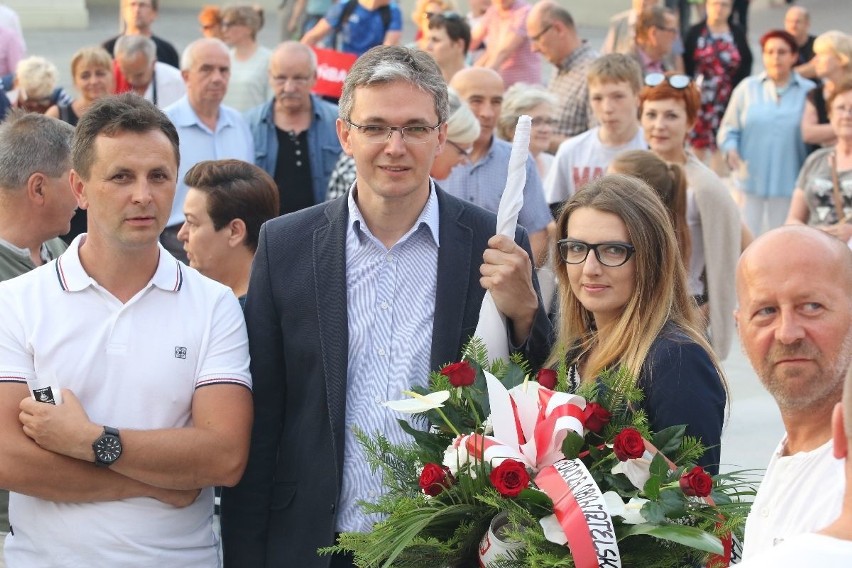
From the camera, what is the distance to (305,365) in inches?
152

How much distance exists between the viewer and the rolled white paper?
370 cm

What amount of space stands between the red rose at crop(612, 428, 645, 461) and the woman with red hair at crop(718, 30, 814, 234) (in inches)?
315

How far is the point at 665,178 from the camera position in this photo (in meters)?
6.23

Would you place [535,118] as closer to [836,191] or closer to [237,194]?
[836,191]

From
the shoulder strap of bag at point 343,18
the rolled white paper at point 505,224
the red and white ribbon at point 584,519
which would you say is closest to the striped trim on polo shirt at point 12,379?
the rolled white paper at point 505,224

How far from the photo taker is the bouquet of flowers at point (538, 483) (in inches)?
122

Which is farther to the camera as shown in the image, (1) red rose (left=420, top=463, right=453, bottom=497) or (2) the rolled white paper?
(2) the rolled white paper

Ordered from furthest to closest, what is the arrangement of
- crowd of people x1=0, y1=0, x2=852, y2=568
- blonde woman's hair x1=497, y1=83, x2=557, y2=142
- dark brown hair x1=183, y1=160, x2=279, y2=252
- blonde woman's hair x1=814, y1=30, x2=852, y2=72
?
1. blonde woman's hair x1=814, y1=30, x2=852, y2=72
2. blonde woman's hair x1=497, y1=83, x2=557, y2=142
3. dark brown hair x1=183, y1=160, x2=279, y2=252
4. crowd of people x1=0, y1=0, x2=852, y2=568

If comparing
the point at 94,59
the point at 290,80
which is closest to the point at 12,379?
the point at 290,80

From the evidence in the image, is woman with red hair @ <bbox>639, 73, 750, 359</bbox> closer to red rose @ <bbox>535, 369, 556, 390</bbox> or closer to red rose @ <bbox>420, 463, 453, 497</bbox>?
red rose @ <bbox>535, 369, 556, 390</bbox>

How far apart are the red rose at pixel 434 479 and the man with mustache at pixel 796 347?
779 millimetres

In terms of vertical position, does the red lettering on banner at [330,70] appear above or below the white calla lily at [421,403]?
above

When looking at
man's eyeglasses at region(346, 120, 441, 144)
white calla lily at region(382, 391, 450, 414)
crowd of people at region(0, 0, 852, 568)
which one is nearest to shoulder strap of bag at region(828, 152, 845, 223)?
crowd of people at region(0, 0, 852, 568)

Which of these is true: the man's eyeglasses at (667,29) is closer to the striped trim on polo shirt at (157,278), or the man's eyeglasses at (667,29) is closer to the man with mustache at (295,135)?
the man with mustache at (295,135)
